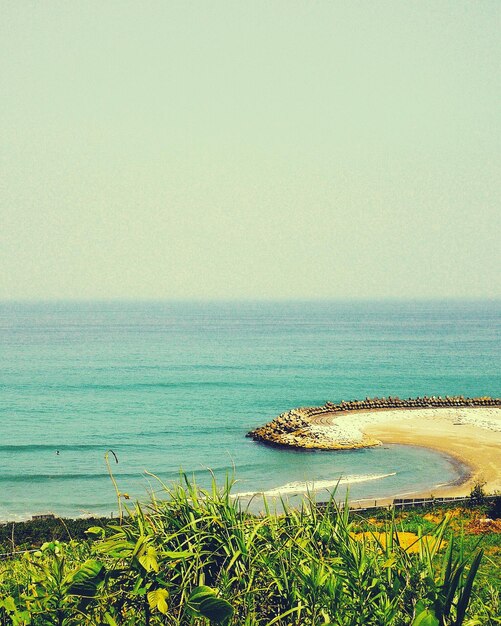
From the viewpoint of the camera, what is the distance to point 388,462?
153 feet

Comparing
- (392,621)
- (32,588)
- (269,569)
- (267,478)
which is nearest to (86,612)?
(32,588)

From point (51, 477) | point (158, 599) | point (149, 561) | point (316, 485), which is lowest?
point (51, 477)

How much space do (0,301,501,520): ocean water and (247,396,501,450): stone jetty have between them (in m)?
1.50

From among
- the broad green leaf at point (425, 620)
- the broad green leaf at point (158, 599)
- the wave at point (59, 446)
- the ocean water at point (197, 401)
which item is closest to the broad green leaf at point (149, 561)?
the broad green leaf at point (158, 599)

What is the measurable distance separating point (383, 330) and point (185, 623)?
7096 inches

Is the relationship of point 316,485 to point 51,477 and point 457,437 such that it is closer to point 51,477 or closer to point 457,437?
point 51,477

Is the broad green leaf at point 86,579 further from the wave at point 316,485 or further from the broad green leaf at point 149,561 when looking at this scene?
the wave at point 316,485

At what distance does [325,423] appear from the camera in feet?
192

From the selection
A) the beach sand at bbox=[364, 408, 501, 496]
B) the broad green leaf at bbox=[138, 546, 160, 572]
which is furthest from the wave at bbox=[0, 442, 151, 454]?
the broad green leaf at bbox=[138, 546, 160, 572]

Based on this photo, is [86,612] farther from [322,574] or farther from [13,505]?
[13,505]

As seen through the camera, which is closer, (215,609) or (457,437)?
(215,609)

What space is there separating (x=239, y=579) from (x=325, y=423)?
51589 mm

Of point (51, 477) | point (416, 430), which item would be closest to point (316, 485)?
point (51, 477)

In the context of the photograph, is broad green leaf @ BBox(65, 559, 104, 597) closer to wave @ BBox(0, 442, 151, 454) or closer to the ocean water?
the ocean water
